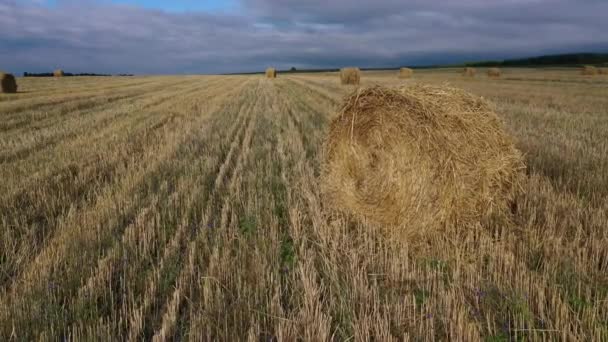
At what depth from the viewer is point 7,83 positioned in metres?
23.8

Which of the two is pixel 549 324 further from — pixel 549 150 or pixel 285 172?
pixel 549 150

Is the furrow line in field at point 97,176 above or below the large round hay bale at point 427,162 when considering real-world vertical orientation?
below

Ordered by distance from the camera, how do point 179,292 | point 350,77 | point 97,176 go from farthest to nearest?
point 350,77
point 97,176
point 179,292

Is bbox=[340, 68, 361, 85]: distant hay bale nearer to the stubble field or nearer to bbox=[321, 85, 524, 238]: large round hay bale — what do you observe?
the stubble field

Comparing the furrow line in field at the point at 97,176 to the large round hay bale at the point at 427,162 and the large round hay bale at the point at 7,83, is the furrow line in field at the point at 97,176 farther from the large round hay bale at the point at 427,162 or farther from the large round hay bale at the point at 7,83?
the large round hay bale at the point at 7,83

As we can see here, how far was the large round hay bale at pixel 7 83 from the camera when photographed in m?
23.5

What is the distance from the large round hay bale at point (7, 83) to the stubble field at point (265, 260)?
20.0 meters

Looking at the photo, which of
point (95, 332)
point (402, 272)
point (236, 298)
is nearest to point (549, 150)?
point (402, 272)

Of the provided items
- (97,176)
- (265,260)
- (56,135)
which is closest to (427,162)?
(265,260)


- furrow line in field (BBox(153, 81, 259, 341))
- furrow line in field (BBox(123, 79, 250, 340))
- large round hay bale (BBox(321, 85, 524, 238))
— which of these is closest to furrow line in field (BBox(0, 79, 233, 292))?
furrow line in field (BBox(123, 79, 250, 340))

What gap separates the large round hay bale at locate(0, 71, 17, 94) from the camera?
23.5 metres

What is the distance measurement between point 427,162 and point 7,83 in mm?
26266

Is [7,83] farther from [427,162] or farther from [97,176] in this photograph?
[427,162]

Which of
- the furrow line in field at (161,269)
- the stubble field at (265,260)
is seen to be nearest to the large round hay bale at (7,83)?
the stubble field at (265,260)
